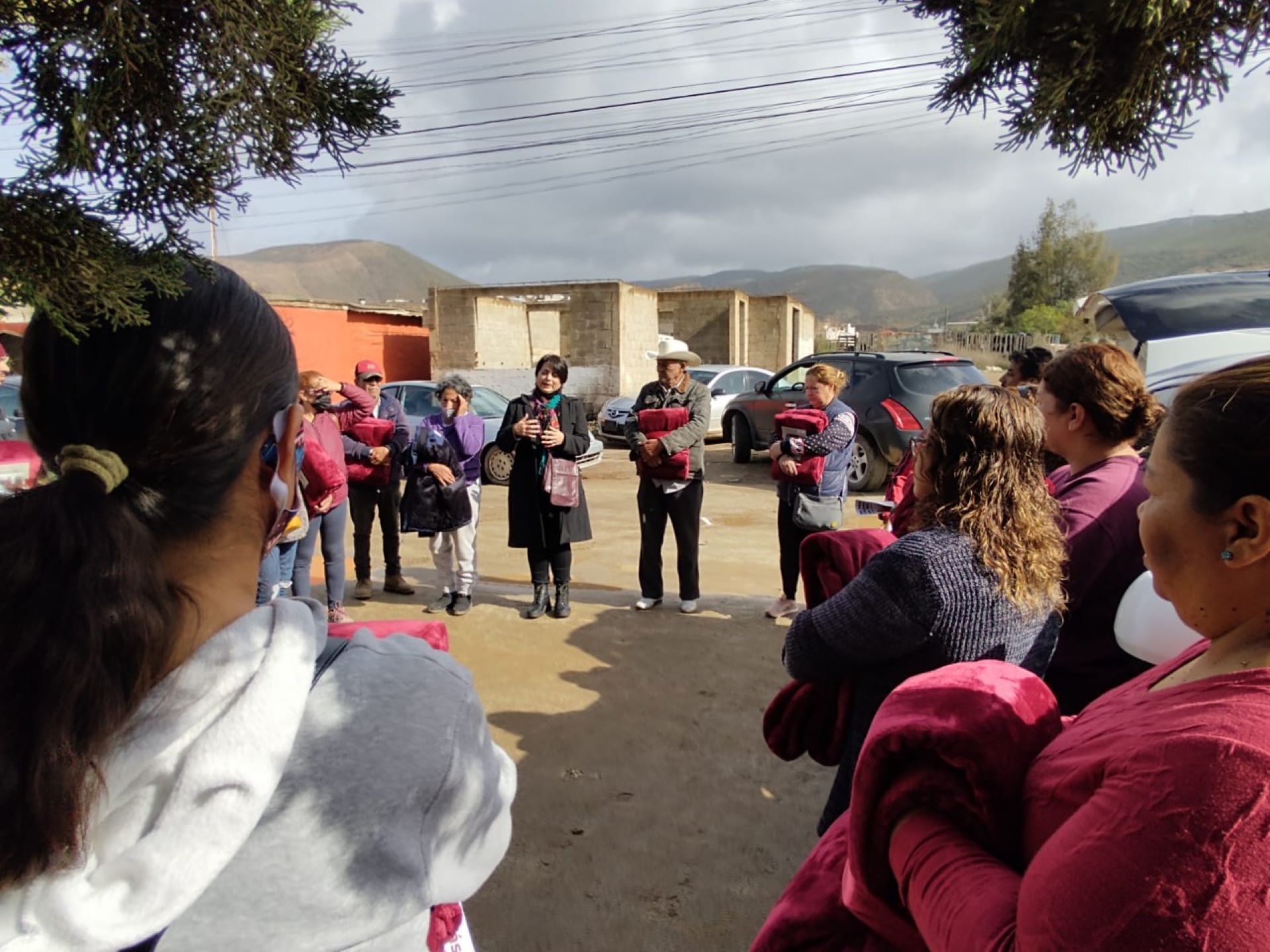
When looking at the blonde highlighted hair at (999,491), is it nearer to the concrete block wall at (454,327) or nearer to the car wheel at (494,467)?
the car wheel at (494,467)

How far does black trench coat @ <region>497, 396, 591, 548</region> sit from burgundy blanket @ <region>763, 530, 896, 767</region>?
10.6ft

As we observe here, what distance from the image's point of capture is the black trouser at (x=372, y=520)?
6.09 metres

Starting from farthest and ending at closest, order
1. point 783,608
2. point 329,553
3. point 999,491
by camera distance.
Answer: point 783,608 < point 329,553 < point 999,491

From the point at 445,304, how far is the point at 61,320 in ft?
60.5

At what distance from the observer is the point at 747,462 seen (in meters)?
13.1

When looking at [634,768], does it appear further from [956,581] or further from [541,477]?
[541,477]

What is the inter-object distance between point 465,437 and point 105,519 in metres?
4.98

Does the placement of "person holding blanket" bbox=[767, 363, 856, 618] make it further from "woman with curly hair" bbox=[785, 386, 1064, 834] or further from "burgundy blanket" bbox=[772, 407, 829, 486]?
"woman with curly hair" bbox=[785, 386, 1064, 834]

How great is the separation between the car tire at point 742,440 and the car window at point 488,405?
369 centimetres

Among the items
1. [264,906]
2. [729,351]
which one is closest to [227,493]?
[264,906]

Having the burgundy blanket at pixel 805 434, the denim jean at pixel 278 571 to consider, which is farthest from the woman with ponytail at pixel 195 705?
the burgundy blanket at pixel 805 434

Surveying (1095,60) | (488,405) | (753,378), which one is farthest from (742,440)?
(1095,60)

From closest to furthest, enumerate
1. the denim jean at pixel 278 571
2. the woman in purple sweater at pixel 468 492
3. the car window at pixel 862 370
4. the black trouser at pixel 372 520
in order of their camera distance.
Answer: the denim jean at pixel 278 571
the woman in purple sweater at pixel 468 492
the black trouser at pixel 372 520
the car window at pixel 862 370

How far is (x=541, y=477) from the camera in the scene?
5410 millimetres
